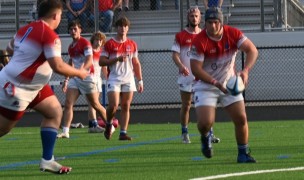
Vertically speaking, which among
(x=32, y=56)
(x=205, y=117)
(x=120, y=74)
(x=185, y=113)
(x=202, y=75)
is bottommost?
(x=185, y=113)

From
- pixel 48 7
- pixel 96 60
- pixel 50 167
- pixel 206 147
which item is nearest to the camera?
pixel 48 7

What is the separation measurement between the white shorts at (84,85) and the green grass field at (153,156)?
85 centimetres

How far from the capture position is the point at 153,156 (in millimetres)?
12641

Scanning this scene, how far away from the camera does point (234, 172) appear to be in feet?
33.2

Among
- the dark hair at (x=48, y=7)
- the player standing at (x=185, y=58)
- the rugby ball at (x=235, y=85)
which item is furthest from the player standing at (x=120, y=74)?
the dark hair at (x=48, y=7)

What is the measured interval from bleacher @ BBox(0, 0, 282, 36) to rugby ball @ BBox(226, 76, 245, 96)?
15565mm

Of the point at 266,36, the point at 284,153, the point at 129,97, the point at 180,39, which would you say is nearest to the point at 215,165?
the point at 284,153

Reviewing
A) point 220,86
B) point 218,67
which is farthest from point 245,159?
point 218,67

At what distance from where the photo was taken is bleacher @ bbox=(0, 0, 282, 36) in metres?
26.7

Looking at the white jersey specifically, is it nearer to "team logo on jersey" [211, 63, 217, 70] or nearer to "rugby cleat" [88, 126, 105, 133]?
"rugby cleat" [88, 126, 105, 133]

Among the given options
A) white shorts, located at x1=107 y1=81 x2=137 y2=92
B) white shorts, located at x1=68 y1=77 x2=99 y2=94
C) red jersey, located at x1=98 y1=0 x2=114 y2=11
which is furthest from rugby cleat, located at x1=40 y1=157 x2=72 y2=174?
red jersey, located at x1=98 y1=0 x2=114 y2=11

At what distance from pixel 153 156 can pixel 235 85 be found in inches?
91.5

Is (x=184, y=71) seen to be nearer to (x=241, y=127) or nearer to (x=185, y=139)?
(x=185, y=139)

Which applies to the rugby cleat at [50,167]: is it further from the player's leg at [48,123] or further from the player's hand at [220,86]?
the player's hand at [220,86]
